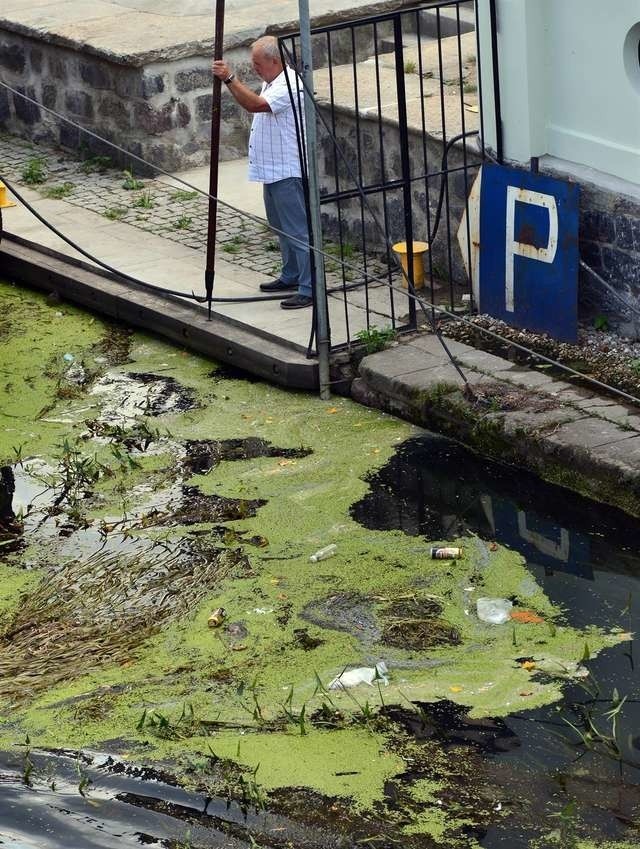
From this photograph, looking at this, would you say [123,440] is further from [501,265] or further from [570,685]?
[570,685]

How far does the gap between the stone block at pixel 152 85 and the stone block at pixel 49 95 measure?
4.27 feet

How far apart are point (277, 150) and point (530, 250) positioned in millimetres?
1601

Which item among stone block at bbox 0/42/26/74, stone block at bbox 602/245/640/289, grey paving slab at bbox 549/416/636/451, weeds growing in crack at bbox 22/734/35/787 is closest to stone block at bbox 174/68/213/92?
stone block at bbox 0/42/26/74

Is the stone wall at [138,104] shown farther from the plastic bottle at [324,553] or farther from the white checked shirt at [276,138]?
the plastic bottle at [324,553]

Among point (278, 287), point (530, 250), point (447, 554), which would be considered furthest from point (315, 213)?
point (447, 554)

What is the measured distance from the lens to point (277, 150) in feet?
28.0

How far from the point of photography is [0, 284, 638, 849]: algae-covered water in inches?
187

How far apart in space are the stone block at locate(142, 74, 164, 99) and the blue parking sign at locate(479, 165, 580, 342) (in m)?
4.33

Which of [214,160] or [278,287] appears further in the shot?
[278,287]

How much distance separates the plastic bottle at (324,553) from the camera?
6.46 meters

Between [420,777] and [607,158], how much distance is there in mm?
4317

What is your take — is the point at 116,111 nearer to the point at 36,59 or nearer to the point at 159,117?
the point at 159,117

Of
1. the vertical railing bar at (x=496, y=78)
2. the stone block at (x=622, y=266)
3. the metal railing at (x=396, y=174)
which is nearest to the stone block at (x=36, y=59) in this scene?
the metal railing at (x=396, y=174)

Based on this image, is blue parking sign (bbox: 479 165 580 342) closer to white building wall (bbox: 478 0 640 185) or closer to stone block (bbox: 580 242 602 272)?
stone block (bbox: 580 242 602 272)
